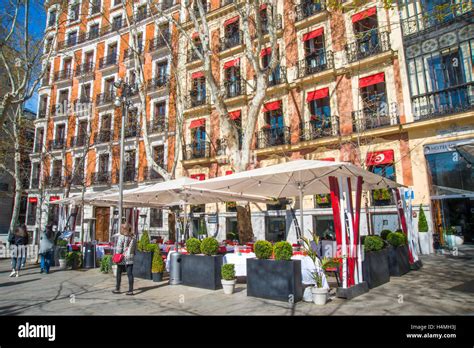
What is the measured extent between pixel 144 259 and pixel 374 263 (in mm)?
6112

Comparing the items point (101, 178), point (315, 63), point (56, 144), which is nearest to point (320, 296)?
point (315, 63)

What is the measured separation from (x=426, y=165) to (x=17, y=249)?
16221 mm

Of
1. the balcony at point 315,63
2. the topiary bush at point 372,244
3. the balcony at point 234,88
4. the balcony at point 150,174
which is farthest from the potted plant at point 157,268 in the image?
the balcony at point 150,174

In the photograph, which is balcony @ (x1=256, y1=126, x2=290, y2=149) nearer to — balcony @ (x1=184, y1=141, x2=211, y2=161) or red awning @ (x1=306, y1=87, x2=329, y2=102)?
red awning @ (x1=306, y1=87, x2=329, y2=102)

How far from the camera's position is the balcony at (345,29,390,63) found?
1609 cm

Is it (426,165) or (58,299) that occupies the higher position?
(426,165)

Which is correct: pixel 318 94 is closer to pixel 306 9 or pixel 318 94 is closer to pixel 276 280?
pixel 306 9

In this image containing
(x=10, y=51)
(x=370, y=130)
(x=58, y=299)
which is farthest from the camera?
(x=370, y=130)

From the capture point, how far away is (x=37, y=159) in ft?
95.0

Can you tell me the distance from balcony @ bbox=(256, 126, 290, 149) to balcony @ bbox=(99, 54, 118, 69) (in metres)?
15.0

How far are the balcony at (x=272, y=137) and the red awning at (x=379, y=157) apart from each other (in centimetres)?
443

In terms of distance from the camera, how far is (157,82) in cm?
2459
